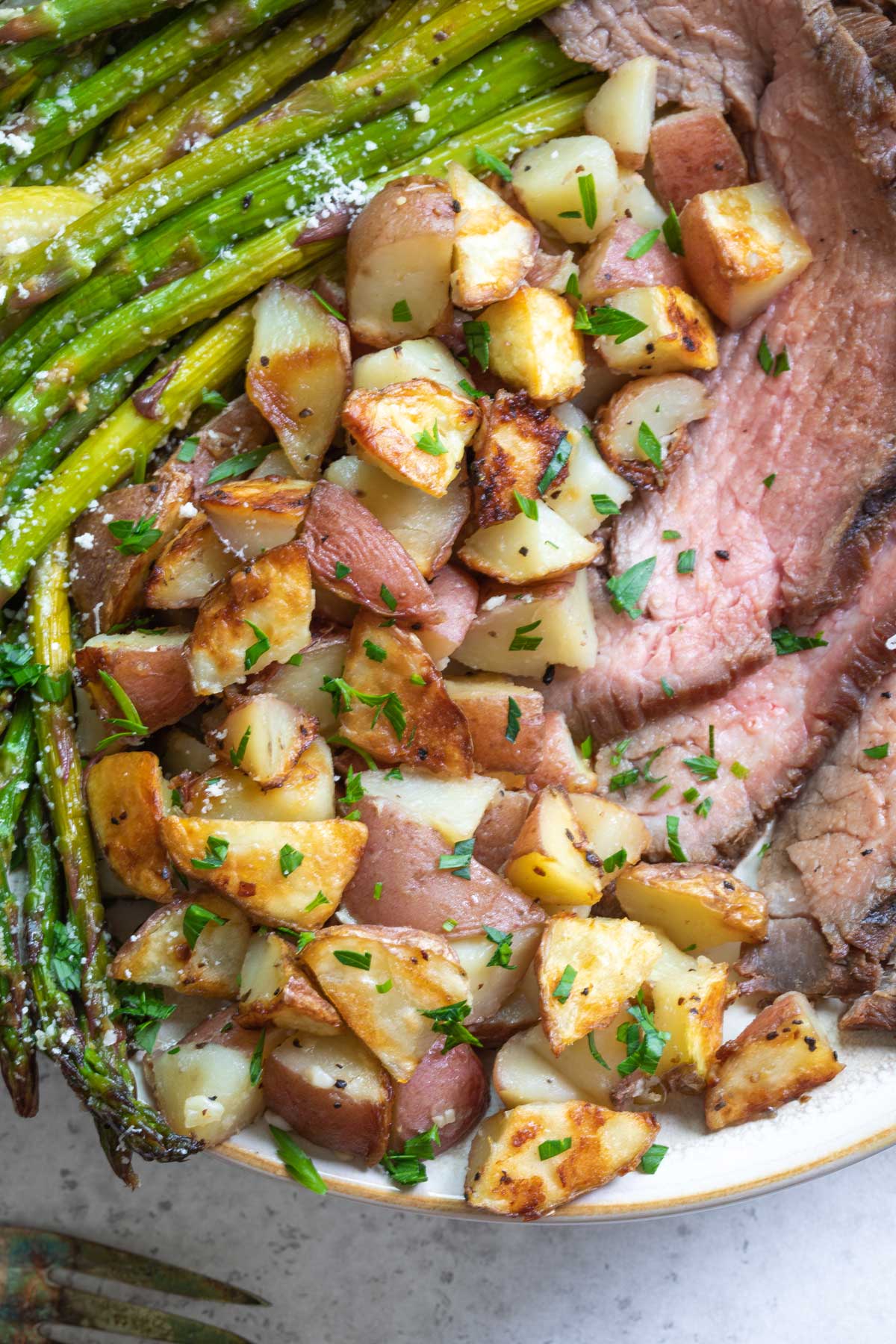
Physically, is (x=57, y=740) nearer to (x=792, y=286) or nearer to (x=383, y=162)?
(x=383, y=162)

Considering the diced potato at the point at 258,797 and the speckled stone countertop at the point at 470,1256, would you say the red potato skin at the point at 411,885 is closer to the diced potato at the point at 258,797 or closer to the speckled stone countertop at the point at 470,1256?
the diced potato at the point at 258,797

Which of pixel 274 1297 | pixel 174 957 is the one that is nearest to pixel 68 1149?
pixel 274 1297

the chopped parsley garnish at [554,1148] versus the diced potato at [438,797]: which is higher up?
the diced potato at [438,797]

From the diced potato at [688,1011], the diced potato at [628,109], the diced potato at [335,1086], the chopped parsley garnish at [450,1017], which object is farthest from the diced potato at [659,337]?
the diced potato at [335,1086]

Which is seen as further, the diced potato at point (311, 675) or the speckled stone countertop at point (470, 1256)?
the speckled stone countertop at point (470, 1256)

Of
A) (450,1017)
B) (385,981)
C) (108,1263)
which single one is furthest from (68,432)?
(108,1263)
